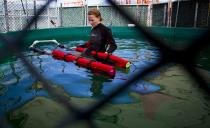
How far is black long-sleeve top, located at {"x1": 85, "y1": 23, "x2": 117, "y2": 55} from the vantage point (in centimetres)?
577

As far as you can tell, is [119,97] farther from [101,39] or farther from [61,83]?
[101,39]

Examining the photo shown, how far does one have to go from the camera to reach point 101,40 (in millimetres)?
5934

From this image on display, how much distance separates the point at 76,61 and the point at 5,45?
4.93 meters

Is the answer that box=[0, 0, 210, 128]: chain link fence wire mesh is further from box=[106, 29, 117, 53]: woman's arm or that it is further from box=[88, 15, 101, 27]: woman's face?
box=[106, 29, 117, 53]: woman's arm

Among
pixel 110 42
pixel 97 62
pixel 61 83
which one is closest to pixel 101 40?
pixel 110 42

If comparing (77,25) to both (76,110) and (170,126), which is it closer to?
(170,126)

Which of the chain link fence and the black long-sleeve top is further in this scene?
the chain link fence

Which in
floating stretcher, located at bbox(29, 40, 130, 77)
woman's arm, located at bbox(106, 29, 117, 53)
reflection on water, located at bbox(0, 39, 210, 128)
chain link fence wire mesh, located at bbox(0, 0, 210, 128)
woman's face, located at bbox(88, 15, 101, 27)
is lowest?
reflection on water, located at bbox(0, 39, 210, 128)

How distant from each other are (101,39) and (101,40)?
6 cm

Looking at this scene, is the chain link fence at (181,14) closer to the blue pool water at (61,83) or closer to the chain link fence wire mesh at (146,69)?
the blue pool water at (61,83)

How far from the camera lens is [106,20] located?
16000mm

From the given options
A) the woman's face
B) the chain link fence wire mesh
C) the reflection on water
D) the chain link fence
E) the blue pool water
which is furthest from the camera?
the chain link fence

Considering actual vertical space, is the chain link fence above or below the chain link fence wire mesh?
above

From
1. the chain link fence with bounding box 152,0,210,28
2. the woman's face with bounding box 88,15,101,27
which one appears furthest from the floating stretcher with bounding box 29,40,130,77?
the chain link fence with bounding box 152,0,210,28
